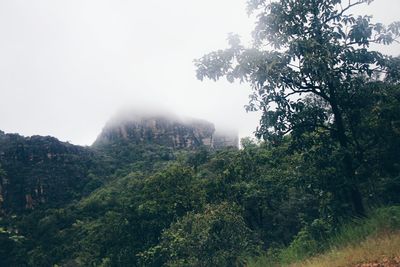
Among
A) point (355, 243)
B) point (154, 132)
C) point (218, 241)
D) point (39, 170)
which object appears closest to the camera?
point (355, 243)

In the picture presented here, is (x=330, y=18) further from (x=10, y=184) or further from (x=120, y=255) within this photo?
(x=10, y=184)

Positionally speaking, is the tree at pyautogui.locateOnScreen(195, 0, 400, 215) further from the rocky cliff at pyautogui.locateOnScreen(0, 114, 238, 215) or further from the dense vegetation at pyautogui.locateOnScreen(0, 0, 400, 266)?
the rocky cliff at pyautogui.locateOnScreen(0, 114, 238, 215)

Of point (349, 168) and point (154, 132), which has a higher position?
point (154, 132)

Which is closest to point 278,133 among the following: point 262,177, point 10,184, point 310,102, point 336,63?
point 310,102

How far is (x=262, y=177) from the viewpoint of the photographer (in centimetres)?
3438

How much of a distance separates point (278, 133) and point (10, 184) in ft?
385

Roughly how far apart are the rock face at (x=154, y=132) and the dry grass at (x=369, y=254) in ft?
526

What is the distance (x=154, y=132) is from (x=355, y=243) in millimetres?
174040

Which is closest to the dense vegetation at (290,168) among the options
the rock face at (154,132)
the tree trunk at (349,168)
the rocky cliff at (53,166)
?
the tree trunk at (349,168)

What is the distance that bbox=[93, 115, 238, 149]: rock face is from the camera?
17338 centimetres

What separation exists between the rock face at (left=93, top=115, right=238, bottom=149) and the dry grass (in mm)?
160321

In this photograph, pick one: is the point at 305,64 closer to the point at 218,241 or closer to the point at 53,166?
the point at 218,241

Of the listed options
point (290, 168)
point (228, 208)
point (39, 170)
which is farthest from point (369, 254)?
point (39, 170)

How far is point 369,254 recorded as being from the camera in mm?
6191
